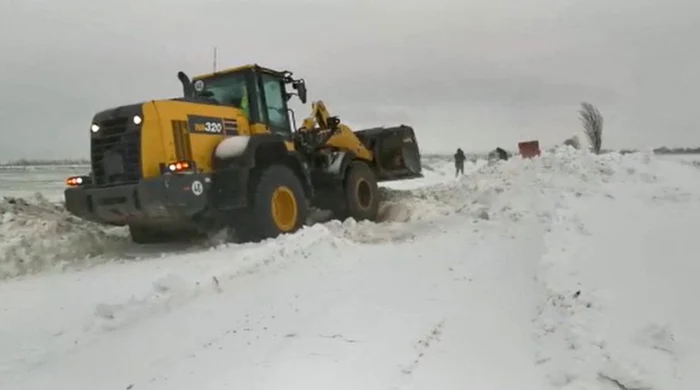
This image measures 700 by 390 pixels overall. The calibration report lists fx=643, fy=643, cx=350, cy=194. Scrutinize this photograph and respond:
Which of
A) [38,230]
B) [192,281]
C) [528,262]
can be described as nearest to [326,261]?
[192,281]

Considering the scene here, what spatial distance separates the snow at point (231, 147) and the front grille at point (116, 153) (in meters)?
1.11

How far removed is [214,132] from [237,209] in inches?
45.7

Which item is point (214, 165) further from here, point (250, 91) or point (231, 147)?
point (250, 91)

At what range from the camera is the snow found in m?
8.86

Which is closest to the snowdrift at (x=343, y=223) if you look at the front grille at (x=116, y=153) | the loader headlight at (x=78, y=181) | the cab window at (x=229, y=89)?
the loader headlight at (x=78, y=181)

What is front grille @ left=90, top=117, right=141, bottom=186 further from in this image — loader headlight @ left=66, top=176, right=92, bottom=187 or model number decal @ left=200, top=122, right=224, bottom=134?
model number decal @ left=200, top=122, right=224, bottom=134

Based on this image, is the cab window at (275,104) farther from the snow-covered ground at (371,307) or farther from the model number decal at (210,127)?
the snow-covered ground at (371,307)

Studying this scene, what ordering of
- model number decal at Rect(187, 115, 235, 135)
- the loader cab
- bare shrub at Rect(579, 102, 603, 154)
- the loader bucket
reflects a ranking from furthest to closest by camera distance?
bare shrub at Rect(579, 102, 603, 154) < the loader bucket < the loader cab < model number decal at Rect(187, 115, 235, 135)

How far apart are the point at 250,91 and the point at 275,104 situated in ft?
2.01

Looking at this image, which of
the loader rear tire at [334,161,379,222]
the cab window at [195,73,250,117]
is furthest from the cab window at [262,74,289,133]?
the loader rear tire at [334,161,379,222]

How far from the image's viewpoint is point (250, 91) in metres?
10.2

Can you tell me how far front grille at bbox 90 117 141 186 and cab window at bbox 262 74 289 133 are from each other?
2.54m

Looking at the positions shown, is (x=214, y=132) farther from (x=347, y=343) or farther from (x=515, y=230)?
(x=347, y=343)

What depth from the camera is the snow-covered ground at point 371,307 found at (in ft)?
13.7
